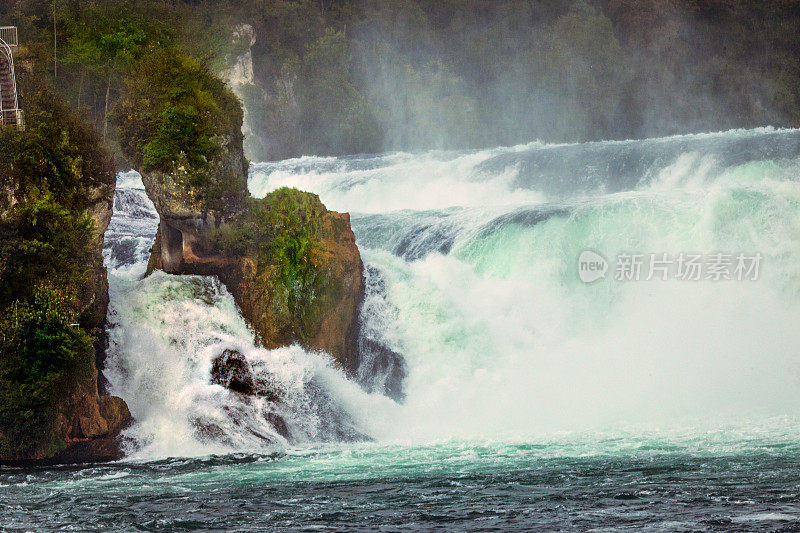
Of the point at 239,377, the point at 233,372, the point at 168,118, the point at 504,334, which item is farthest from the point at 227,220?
the point at 504,334

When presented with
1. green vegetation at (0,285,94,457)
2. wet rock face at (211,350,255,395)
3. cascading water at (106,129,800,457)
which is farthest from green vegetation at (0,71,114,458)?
wet rock face at (211,350,255,395)

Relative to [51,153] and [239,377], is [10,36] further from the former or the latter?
[239,377]

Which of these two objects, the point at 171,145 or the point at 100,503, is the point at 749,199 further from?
the point at 100,503

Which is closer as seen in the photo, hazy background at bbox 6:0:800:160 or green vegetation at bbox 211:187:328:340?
green vegetation at bbox 211:187:328:340

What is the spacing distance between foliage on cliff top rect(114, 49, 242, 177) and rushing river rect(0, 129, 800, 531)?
7.87ft

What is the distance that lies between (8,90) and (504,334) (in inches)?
434

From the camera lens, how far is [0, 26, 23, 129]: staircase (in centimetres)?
1664

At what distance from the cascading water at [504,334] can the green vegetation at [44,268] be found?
1495 millimetres

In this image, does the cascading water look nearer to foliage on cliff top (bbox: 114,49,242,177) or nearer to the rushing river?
the rushing river

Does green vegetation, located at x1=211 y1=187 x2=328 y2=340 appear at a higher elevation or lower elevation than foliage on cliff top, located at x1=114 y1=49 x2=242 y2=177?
lower

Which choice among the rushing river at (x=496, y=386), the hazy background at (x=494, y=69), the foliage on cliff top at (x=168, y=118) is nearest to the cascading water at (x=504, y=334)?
the rushing river at (x=496, y=386)

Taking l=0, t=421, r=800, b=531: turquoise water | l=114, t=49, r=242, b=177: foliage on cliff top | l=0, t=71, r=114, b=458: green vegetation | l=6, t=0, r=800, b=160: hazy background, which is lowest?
l=0, t=421, r=800, b=531: turquoise water

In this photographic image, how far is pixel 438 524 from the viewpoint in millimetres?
11219

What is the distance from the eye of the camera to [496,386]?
797 inches
